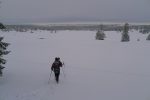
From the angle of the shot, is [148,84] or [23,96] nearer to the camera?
[23,96]

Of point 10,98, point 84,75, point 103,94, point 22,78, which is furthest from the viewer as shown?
point 84,75

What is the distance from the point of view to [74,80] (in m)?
15.3

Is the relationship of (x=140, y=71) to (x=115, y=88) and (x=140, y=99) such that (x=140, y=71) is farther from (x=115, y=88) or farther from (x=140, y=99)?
(x=140, y=99)

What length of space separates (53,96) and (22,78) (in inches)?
175

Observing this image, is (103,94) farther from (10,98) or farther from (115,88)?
(10,98)

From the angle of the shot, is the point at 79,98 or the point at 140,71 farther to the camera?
the point at 140,71

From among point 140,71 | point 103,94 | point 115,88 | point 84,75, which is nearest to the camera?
point 103,94

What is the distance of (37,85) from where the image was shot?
13789 mm

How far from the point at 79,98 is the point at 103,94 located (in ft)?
4.67

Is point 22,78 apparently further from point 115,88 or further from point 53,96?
point 115,88

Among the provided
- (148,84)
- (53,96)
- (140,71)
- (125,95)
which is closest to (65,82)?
(53,96)

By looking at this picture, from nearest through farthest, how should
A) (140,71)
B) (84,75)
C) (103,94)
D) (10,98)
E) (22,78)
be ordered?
(10,98), (103,94), (22,78), (84,75), (140,71)

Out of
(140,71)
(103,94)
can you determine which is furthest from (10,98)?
(140,71)

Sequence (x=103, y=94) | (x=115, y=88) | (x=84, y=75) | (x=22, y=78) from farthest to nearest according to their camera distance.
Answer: (x=84, y=75)
(x=22, y=78)
(x=115, y=88)
(x=103, y=94)
